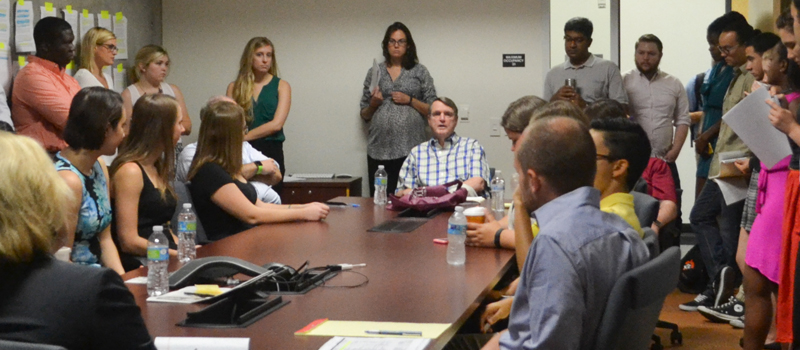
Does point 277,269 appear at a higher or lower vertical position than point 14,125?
lower

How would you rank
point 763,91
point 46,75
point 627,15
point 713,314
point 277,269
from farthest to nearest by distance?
point 627,15 → point 46,75 → point 713,314 → point 763,91 → point 277,269

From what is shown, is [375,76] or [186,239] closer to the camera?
[186,239]

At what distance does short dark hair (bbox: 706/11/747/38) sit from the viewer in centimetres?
494

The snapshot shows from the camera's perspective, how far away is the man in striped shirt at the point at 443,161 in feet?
16.0

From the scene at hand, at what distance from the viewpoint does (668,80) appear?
5.59 meters

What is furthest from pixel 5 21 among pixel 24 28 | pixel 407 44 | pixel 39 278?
pixel 39 278

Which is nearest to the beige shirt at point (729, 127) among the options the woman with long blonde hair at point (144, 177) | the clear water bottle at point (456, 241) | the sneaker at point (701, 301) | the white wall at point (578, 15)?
the sneaker at point (701, 301)

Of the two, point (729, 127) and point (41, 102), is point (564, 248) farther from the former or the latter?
point (41, 102)

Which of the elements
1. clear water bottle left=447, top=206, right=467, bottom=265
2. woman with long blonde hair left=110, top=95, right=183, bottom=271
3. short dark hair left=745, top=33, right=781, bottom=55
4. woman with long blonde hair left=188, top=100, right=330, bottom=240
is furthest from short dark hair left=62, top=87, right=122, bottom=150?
short dark hair left=745, top=33, right=781, bottom=55

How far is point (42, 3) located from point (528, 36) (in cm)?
356

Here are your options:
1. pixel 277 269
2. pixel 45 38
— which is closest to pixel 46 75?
pixel 45 38

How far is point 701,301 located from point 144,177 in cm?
319

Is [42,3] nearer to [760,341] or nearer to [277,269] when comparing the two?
[277,269]

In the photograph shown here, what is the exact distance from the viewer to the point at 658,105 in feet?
18.3
